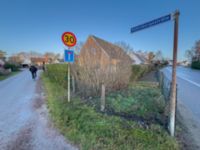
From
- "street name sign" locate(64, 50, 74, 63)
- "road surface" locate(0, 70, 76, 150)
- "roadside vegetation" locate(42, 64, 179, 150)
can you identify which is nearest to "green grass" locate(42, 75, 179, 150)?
"roadside vegetation" locate(42, 64, 179, 150)

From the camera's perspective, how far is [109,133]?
119 inches

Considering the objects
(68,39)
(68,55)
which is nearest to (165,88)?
(68,55)

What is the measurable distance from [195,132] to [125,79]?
4935mm

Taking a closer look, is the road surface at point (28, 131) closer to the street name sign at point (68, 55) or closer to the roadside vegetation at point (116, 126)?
the roadside vegetation at point (116, 126)

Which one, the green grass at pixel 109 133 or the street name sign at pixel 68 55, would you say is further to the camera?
the street name sign at pixel 68 55

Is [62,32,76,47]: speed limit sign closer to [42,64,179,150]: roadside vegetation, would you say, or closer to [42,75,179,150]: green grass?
[42,64,179,150]: roadside vegetation

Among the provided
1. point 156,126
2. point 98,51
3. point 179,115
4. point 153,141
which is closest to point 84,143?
point 153,141

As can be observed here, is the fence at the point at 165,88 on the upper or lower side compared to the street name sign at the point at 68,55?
lower

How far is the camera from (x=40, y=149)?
2648 mm

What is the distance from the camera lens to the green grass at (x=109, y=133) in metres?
2.64

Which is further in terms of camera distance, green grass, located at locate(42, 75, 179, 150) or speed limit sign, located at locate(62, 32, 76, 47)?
speed limit sign, located at locate(62, 32, 76, 47)

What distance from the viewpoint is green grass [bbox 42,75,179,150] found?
2643mm

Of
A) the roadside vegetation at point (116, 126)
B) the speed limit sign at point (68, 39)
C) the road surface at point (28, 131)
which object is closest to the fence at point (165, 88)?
the roadside vegetation at point (116, 126)

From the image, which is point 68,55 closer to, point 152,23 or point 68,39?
point 68,39
